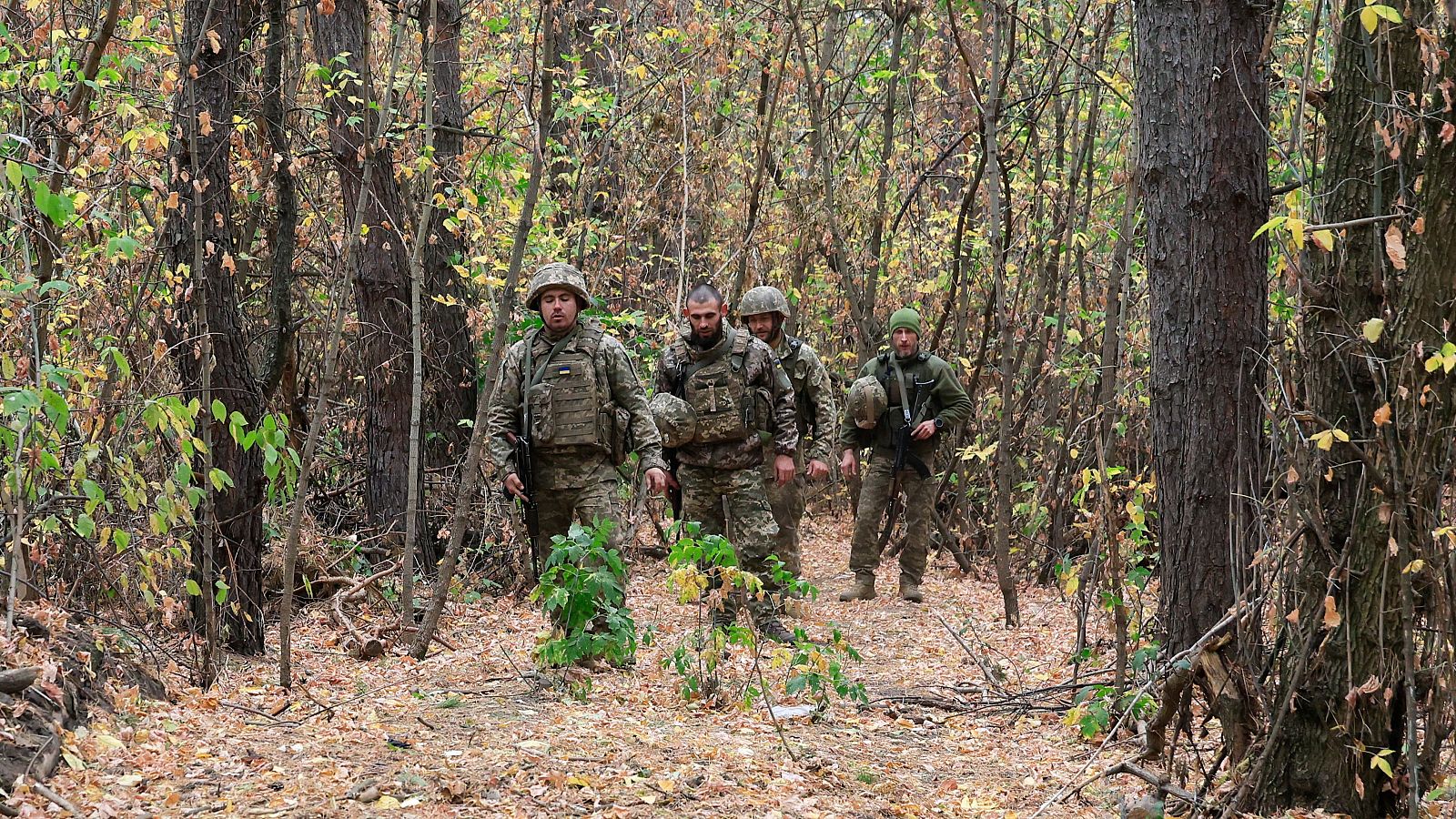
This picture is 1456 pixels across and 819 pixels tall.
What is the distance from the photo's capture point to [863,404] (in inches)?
384

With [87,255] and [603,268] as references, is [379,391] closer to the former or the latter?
[603,268]

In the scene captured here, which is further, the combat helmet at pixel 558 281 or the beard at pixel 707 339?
the beard at pixel 707 339

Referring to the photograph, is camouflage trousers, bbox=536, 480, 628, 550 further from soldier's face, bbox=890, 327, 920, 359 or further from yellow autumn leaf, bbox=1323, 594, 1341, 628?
yellow autumn leaf, bbox=1323, 594, 1341, 628

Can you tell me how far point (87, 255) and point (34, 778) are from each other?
9.74 ft

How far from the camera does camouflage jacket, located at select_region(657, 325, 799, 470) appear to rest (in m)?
7.79

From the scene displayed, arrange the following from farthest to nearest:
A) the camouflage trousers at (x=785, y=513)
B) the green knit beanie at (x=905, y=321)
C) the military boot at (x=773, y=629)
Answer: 1. the green knit beanie at (x=905, y=321)
2. the camouflage trousers at (x=785, y=513)
3. the military boot at (x=773, y=629)

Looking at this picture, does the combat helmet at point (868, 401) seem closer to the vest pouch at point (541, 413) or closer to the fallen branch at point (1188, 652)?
the vest pouch at point (541, 413)

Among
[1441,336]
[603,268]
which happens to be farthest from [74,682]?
[603,268]

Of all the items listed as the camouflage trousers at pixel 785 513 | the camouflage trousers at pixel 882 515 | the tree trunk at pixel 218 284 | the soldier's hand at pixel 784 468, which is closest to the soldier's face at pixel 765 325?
the camouflage trousers at pixel 785 513

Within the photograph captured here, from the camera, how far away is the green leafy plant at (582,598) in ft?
18.3

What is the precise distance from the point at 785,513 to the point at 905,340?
194 cm

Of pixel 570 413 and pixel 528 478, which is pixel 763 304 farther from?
pixel 528 478

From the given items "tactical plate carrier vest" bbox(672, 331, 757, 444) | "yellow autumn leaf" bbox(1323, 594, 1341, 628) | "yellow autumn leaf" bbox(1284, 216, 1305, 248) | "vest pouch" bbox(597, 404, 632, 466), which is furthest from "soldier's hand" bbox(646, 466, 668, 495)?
"yellow autumn leaf" bbox(1284, 216, 1305, 248)

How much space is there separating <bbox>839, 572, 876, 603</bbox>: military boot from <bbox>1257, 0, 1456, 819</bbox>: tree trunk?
243 inches
